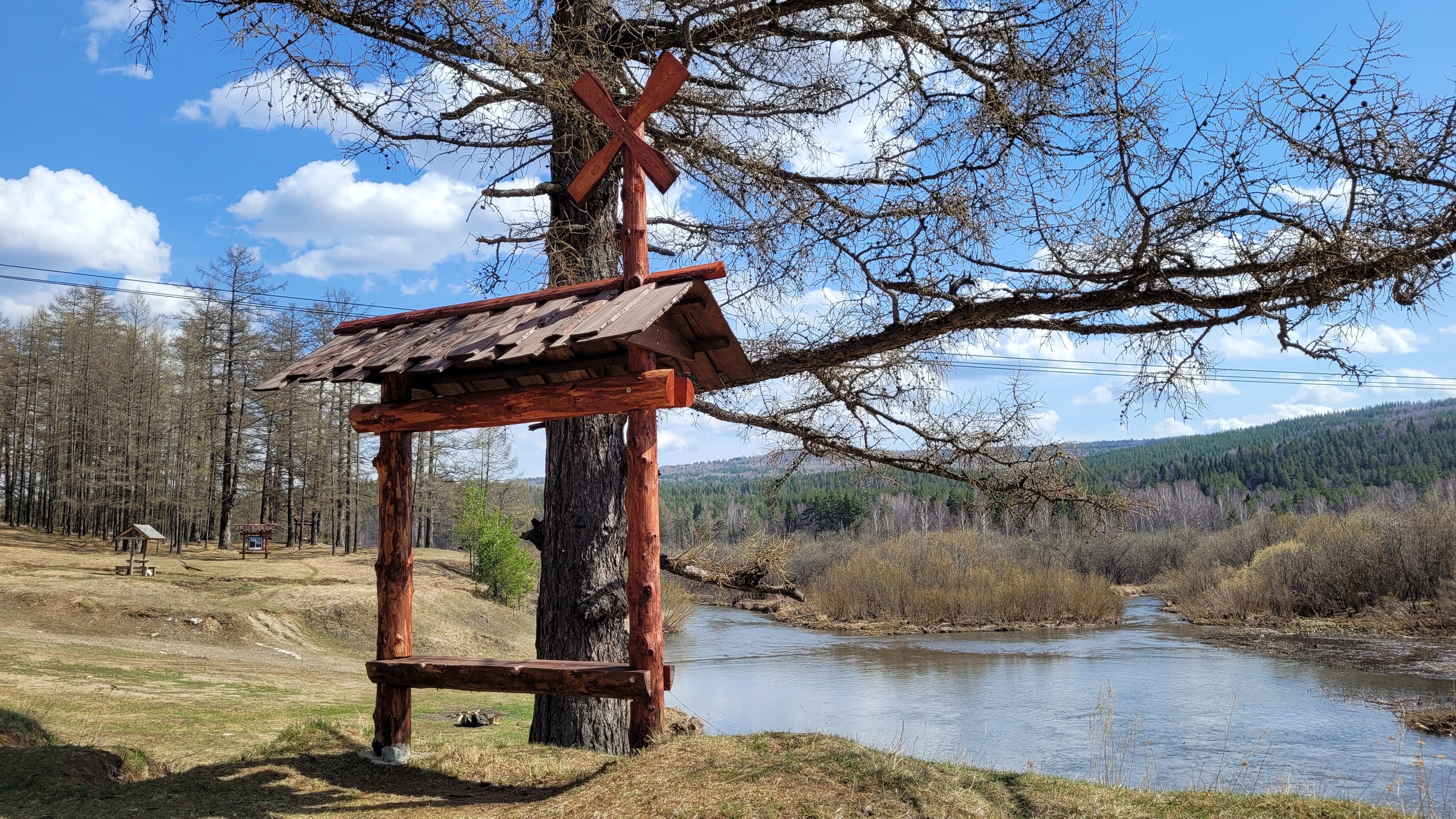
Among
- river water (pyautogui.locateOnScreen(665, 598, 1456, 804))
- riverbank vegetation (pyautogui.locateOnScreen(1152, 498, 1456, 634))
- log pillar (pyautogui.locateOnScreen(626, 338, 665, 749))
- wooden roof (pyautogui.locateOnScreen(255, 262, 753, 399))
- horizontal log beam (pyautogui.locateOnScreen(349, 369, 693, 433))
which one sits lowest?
river water (pyautogui.locateOnScreen(665, 598, 1456, 804))

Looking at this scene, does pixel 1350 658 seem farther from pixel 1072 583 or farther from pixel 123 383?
pixel 123 383

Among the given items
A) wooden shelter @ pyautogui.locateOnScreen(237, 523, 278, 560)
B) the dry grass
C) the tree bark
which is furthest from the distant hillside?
the tree bark

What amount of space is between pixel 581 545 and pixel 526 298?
2.34m

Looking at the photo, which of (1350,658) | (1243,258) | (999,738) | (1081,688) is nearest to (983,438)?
(1243,258)

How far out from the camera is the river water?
12.7 m

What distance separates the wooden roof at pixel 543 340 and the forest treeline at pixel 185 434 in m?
33.0

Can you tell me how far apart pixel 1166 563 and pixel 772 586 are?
1713 inches

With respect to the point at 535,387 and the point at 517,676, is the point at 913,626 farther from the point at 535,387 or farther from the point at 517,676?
the point at 535,387

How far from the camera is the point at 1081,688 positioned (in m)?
19.5

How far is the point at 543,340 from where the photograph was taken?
5.58 m

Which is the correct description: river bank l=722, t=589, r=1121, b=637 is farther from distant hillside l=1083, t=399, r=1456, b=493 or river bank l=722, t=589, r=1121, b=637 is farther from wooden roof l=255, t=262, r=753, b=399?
distant hillside l=1083, t=399, r=1456, b=493

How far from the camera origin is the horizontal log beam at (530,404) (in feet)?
18.5

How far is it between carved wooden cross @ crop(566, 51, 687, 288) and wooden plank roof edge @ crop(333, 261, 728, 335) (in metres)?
0.22

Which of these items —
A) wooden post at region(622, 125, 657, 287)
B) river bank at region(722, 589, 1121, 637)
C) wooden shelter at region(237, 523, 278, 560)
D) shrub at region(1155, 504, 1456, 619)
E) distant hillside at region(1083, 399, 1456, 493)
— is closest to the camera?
wooden post at region(622, 125, 657, 287)
